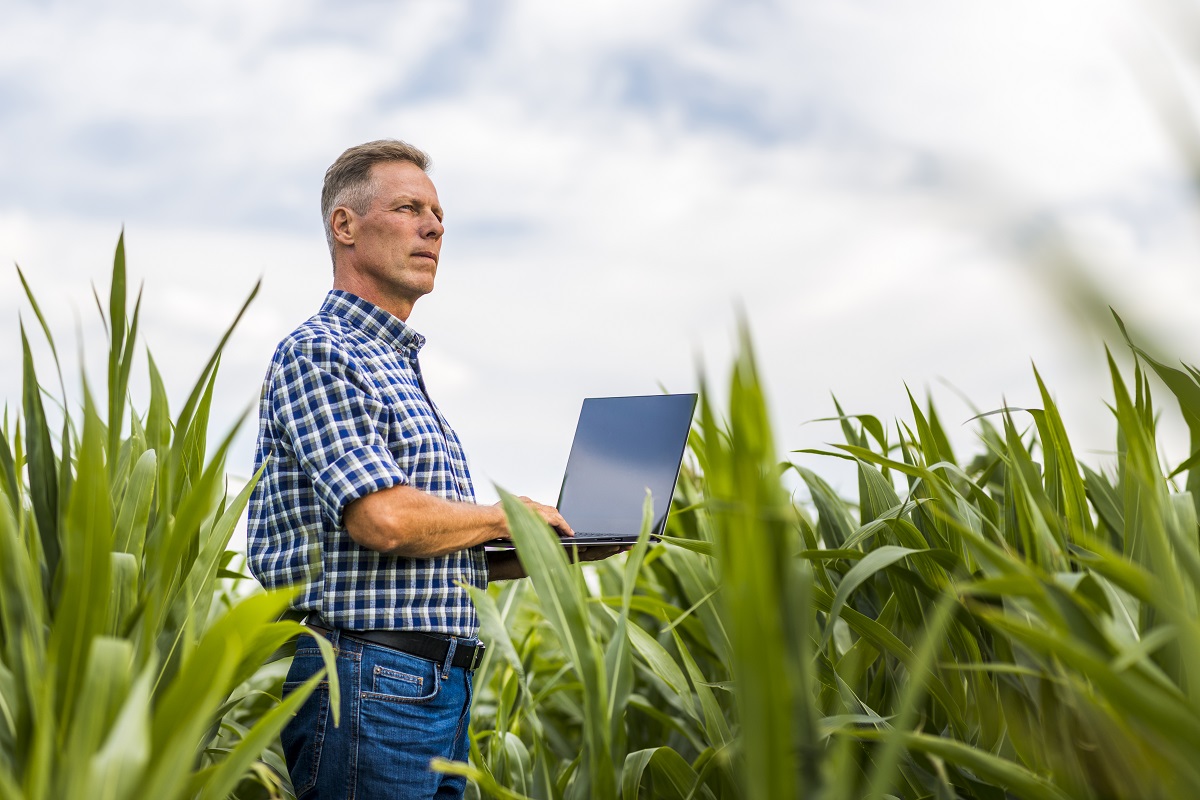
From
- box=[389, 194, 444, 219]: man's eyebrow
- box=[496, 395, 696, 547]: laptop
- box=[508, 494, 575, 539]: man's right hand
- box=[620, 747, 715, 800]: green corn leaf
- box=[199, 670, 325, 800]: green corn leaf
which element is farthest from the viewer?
box=[389, 194, 444, 219]: man's eyebrow

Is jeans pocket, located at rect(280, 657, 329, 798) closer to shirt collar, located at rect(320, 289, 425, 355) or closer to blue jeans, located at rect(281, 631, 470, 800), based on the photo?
blue jeans, located at rect(281, 631, 470, 800)

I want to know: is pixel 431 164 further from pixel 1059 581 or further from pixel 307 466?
pixel 1059 581

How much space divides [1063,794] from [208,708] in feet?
1.94

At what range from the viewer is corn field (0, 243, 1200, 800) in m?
0.51

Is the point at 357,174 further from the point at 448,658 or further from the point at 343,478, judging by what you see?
the point at 448,658

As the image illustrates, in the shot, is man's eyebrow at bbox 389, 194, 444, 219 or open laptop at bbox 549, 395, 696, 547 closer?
open laptop at bbox 549, 395, 696, 547

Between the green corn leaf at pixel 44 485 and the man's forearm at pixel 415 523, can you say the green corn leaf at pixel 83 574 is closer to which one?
the green corn leaf at pixel 44 485

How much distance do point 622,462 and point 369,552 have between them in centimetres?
37

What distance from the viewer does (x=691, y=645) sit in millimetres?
1610

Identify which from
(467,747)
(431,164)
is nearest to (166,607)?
(467,747)

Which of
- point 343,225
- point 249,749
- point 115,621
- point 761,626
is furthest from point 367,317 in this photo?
point 761,626

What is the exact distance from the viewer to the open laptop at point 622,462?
1.28m

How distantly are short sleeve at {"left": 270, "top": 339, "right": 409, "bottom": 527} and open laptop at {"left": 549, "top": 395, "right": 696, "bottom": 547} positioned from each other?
280mm

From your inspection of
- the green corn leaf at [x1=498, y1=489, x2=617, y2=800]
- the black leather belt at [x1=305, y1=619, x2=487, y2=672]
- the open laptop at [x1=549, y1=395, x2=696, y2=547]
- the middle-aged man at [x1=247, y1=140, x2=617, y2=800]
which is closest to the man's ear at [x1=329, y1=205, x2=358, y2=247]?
the middle-aged man at [x1=247, y1=140, x2=617, y2=800]
